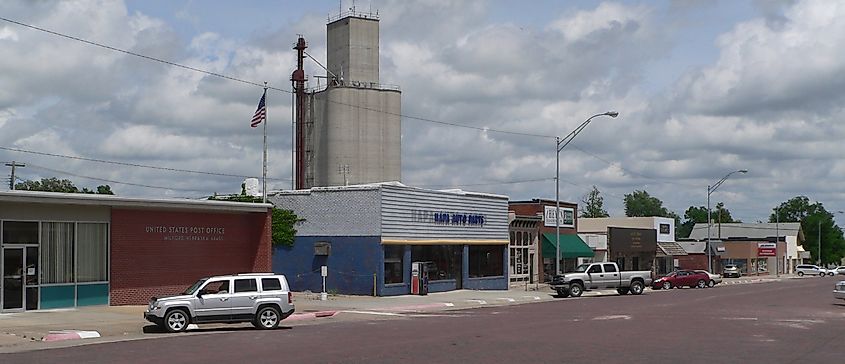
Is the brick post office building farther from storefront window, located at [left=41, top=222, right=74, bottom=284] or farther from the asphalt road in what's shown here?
the asphalt road

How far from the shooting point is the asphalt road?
61.9 ft

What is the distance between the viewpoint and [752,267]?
108688 millimetres

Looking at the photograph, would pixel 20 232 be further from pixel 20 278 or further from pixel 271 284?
pixel 271 284

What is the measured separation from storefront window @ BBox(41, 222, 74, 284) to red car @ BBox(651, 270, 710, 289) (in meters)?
38.6

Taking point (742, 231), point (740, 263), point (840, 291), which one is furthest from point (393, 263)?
point (742, 231)

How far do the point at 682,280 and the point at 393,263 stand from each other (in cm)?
2592

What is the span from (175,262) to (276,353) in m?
18.4

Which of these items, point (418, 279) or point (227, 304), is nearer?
point (227, 304)

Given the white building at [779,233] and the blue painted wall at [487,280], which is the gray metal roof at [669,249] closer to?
the white building at [779,233]

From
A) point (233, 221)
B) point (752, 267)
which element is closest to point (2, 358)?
point (233, 221)

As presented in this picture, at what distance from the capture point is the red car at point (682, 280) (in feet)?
202

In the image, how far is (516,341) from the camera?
22.4 metres

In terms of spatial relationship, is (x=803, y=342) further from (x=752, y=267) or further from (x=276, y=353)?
(x=752, y=267)

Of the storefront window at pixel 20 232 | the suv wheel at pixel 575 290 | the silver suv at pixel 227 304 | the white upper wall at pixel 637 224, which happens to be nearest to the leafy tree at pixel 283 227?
the suv wheel at pixel 575 290
